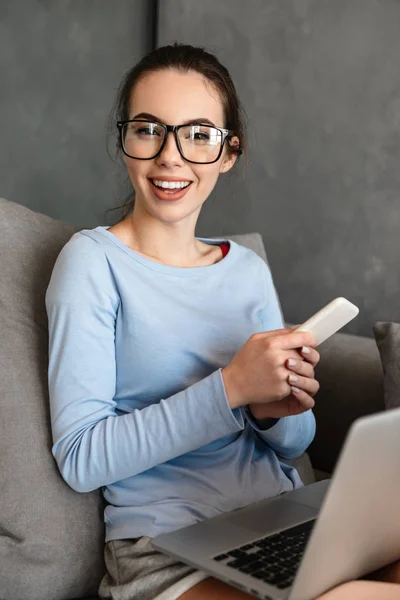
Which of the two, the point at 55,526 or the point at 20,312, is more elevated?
the point at 20,312

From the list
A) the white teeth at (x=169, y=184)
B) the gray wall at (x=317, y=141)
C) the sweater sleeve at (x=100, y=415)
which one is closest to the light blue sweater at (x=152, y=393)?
the sweater sleeve at (x=100, y=415)

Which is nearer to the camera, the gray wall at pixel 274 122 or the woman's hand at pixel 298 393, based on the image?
the woman's hand at pixel 298 393

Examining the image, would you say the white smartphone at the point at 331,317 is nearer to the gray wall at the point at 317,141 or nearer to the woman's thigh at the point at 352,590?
the woman's thigh at the point at 352,590

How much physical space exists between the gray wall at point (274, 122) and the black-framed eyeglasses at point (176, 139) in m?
0.76

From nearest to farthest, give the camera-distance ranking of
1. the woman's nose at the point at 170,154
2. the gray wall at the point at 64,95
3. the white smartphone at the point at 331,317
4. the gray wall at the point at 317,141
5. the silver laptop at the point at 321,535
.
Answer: the silver laptop at the point at 321,535 < the white smartphone at the point at 331,317 < the woman's nose at the point at 170,154 < the gray wall at the point at 317,141 < the gray wall at the point at 64,95

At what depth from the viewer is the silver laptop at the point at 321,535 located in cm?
76

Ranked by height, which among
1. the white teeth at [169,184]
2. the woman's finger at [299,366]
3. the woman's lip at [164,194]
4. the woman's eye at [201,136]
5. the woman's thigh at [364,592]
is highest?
the woman's eye at [201,136]

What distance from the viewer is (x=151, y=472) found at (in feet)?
3.96

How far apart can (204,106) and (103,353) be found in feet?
1.39

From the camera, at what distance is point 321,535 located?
0.77 m

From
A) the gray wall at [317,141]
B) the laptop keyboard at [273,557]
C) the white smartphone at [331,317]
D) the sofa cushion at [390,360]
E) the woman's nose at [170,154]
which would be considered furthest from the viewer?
the gray wall at [317,141]

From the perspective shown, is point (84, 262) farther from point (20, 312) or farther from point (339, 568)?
point (339, 568)

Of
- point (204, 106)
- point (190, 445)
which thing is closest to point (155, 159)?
point (204, 106)

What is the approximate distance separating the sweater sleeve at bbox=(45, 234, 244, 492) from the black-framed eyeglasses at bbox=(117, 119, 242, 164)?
26 centimetres
